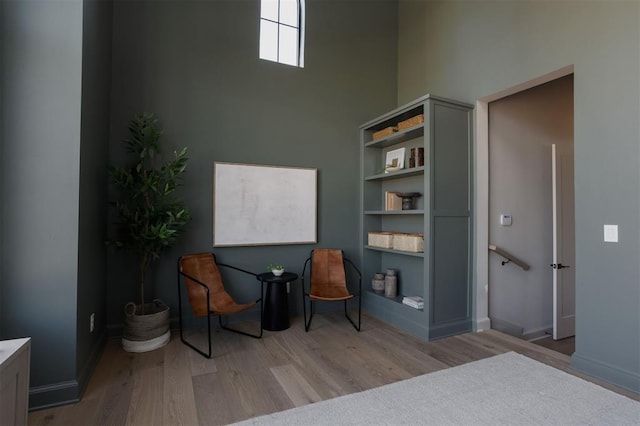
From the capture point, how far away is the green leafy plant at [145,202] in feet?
8.67

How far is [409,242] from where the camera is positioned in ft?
10.9

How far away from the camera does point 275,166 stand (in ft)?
11.8

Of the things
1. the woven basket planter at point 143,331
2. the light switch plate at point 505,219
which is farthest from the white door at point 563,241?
the woven basket planter at point 143,331

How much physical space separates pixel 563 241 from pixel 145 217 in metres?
4.38

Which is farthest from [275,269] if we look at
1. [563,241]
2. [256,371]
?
[563,241]

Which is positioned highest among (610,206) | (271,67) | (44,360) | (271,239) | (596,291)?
(271,67)

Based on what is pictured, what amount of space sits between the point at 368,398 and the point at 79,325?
1.93 m

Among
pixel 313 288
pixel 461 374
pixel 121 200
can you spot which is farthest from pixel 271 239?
pixel 461 374

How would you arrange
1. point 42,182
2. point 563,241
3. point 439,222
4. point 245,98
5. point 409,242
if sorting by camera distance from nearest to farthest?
point 42,182
point 439,222
point 409,242
point 245,98
point 563,241

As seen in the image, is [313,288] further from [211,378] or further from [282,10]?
[282,10]

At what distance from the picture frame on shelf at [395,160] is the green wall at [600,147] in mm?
1239

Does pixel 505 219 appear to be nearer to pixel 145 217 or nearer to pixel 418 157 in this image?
pixel 418 157

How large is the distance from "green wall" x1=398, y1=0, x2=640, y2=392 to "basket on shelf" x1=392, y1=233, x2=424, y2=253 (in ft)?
4.12

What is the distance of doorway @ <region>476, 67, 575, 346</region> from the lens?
131 inches
